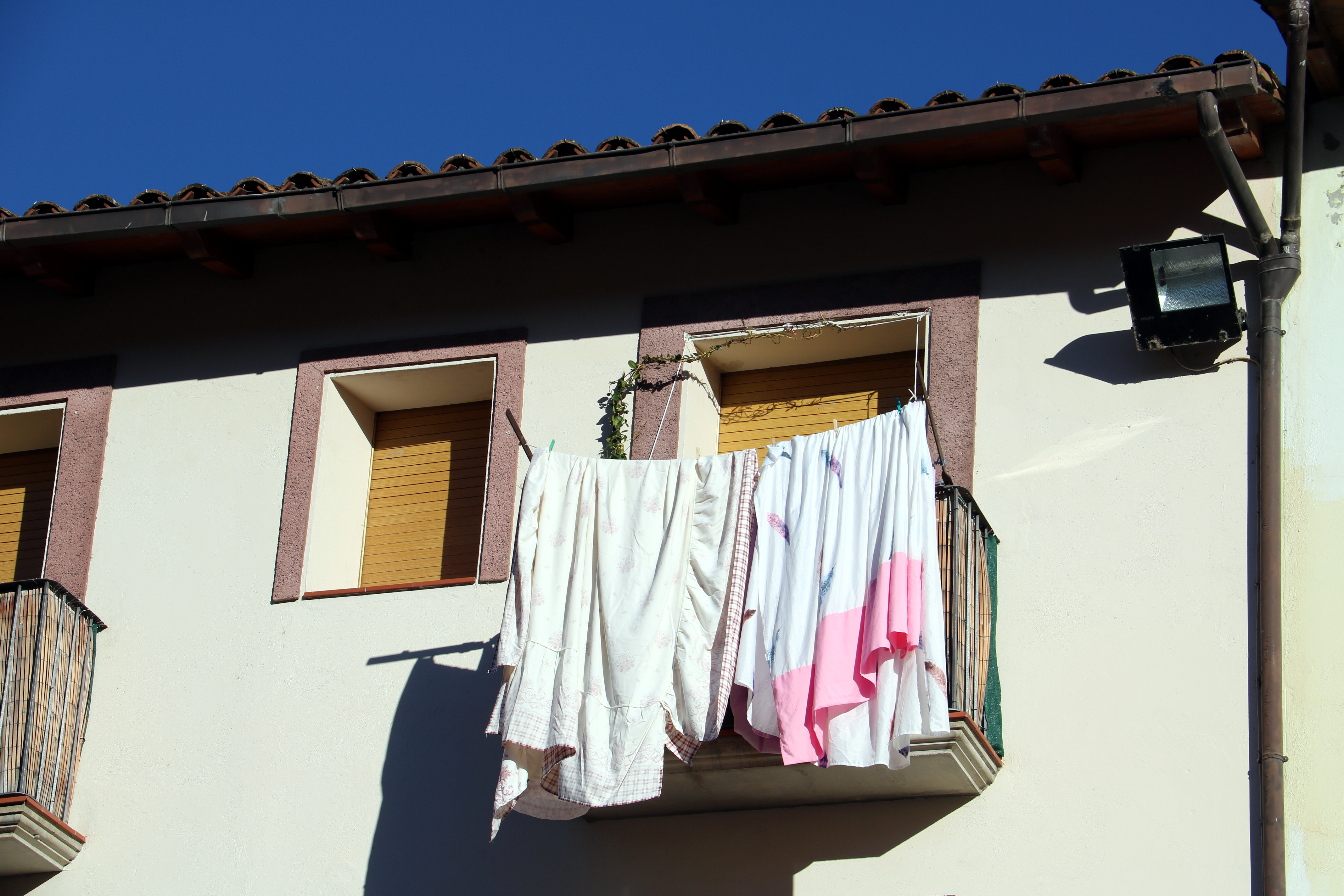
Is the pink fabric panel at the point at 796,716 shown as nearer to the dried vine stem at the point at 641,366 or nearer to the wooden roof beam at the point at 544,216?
the dried vine stem at the point at 641,366

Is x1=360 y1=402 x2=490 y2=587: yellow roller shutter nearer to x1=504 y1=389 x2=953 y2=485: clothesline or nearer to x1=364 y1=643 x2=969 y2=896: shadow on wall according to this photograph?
x1=504 y1=389 x2=953 y2=485: clothesline

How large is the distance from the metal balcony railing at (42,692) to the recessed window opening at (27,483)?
1.20m

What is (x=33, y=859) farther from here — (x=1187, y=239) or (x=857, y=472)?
(x=1187, y=239)

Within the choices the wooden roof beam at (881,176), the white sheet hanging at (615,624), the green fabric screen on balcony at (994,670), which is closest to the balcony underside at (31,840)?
the white sheet hanging at (615,624)

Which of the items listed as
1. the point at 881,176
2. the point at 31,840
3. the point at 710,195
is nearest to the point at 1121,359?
the point at 881,176

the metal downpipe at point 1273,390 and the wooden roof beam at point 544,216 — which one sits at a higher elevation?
the wooden roof beam at point 544,216

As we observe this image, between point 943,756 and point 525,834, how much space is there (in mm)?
2086

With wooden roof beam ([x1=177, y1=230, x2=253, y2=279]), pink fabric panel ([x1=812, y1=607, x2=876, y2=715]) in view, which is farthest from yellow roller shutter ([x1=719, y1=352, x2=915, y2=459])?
wooden roof beam ([x1=177, y1=230, x2=253, y2=279])

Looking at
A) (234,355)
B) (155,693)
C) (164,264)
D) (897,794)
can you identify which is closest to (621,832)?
(897,794)

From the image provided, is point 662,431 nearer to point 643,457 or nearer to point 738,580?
point 643,457

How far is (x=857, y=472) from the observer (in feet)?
28.3

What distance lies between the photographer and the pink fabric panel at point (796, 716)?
792cm

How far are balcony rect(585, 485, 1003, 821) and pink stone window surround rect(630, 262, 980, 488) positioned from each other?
68 centimetres

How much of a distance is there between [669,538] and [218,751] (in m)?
2.64
